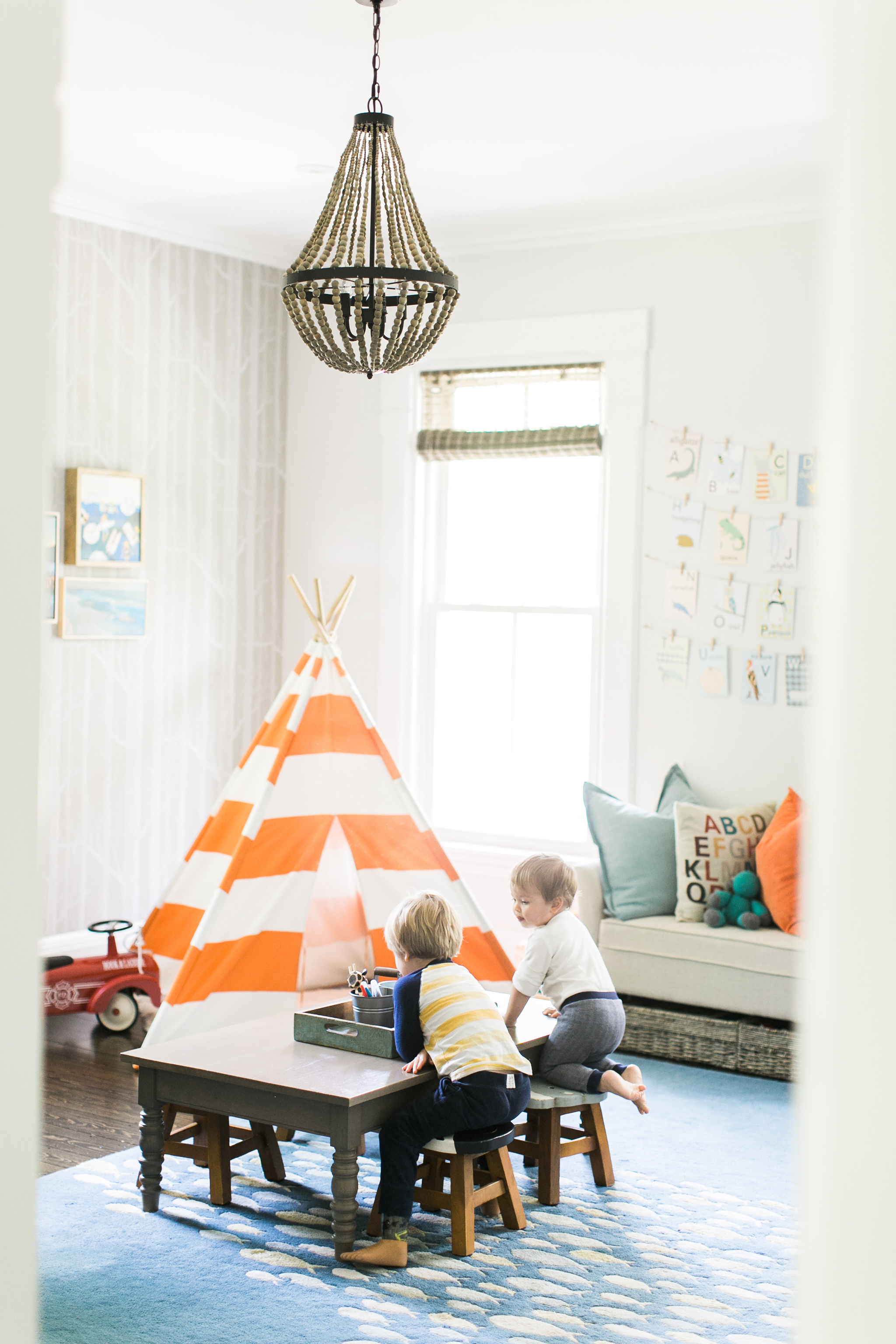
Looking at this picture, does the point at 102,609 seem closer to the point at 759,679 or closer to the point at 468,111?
the point at 468,111

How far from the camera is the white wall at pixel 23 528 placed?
1.41ft

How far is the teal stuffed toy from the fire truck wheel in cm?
196

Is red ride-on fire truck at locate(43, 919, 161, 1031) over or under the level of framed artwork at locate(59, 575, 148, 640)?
under

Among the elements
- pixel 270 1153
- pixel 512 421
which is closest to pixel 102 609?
pixel 512 421

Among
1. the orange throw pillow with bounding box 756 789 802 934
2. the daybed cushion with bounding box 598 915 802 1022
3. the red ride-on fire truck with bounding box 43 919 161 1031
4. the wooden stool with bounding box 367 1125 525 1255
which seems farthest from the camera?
the red ride-on fire truck with bounding box 43 919 161 1031

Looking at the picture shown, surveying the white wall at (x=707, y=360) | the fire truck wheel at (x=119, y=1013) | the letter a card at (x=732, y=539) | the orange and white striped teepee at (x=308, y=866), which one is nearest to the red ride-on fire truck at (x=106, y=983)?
the fire truck wheel at (x=119, y=1013)

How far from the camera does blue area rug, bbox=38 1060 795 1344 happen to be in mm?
2510

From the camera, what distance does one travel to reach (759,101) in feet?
12.4

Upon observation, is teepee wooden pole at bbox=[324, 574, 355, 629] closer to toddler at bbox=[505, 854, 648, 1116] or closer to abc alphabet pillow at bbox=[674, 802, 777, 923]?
toddler at bbox=[505, 854, 648, 1116]

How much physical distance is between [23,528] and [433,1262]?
2706 millimetres

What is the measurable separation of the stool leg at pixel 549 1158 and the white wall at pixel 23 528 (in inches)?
111

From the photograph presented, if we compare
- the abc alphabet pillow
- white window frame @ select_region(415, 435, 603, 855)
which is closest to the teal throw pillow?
the abc alphabet pillow

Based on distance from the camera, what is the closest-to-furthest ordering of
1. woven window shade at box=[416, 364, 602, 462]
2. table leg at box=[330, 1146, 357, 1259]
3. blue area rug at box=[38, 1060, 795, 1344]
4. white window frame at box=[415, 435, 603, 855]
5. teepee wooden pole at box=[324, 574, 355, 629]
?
blue area rug at box=[38, 1060, 795, 1344] → table leg at box=[330, 1146, 357, 1259] → teepee wooden pole at box=[324, 574, 355, 629] → woven window shade at box=[416, 364, 602, 462] → white window frame at box=[415, 435, 603, 855]

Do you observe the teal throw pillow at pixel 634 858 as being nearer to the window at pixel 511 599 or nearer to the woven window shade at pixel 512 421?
the window at pixel 511 599
